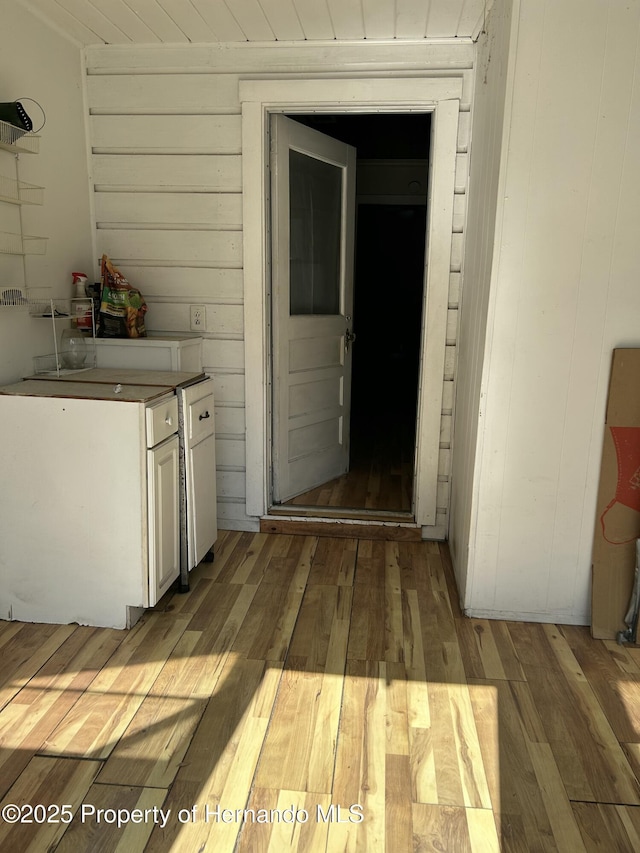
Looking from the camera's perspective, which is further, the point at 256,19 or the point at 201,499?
the point at 201,499

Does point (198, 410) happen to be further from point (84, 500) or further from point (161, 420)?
point (84, 500)

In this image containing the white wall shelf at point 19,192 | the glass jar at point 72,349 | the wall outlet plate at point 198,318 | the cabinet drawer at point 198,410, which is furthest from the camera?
the wall outlet plate at point 198,318

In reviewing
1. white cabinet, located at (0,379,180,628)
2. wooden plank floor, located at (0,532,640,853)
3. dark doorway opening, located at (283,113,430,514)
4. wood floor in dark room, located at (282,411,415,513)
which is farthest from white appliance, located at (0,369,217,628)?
dark doorway opening, located at (283,113,430,514)

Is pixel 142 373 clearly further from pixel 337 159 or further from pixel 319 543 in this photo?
pixel 337 159

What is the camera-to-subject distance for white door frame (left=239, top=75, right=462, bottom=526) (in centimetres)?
295

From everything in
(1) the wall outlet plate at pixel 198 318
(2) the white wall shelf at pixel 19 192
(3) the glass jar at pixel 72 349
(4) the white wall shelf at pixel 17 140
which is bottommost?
(3) the glass jar at pixel 72 349

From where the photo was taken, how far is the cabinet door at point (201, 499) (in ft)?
8.91

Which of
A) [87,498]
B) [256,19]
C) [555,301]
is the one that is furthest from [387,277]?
[87,498]

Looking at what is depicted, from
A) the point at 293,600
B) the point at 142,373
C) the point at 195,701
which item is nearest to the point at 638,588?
the point at 293,600

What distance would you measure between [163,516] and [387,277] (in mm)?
4856

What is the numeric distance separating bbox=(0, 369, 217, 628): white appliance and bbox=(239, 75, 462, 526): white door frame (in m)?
0.80

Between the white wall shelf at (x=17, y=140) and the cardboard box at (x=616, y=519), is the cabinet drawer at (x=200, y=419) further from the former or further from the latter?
the cardboard box at (x=616, y=519)

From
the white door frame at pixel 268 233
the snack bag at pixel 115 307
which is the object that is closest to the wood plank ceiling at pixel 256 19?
the white door frame at pixel 268 233

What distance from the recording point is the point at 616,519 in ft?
8.08
